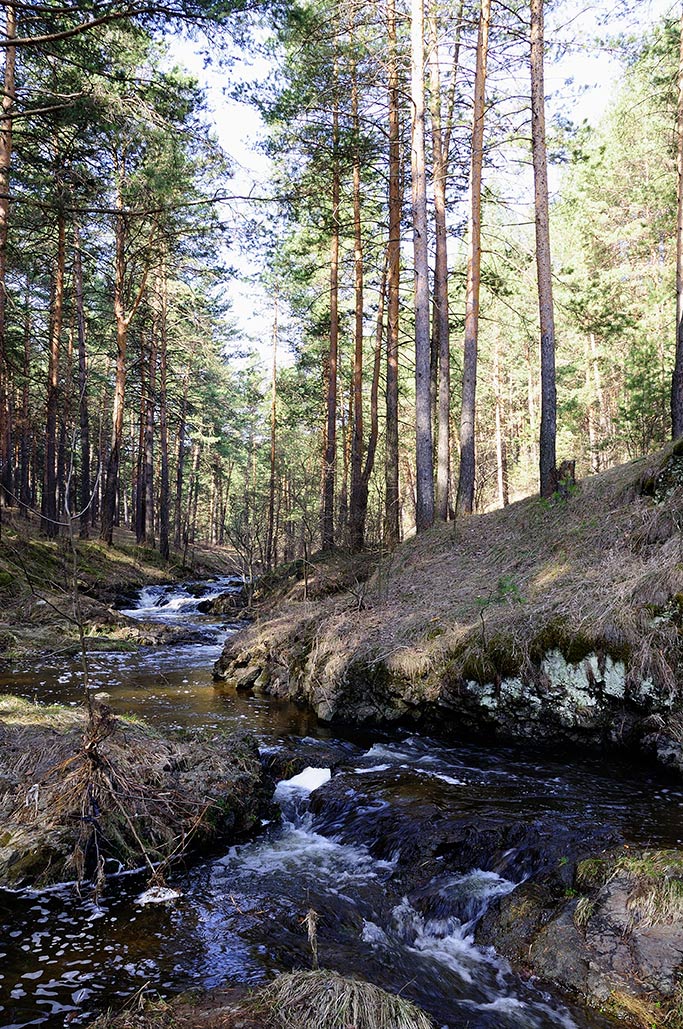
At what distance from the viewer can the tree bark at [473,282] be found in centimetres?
1344

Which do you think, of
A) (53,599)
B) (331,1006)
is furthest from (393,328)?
(331,1006)

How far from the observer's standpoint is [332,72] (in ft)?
48.4

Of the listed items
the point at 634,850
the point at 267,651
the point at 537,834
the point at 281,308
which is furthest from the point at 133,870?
the point at 281,308

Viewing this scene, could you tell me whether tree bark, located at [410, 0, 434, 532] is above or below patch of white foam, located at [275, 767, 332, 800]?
above

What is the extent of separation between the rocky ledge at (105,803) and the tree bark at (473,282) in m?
9.63

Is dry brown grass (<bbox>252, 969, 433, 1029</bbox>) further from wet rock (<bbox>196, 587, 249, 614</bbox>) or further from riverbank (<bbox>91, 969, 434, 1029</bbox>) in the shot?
wet rock (<bbox>196, 587, 249, 614</bbox>)

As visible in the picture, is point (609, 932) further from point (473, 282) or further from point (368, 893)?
point (473, 282)

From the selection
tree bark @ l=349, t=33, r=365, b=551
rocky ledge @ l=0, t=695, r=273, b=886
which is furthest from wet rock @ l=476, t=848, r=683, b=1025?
tree bark @ l=349, t=33, r=365, b=551

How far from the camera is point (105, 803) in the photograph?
4.90 m

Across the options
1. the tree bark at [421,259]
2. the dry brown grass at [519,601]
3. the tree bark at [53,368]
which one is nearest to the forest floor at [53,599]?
the tree bark at [53,368]

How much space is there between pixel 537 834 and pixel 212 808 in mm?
2698

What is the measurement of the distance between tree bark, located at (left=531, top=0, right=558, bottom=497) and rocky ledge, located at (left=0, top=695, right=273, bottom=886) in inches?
313

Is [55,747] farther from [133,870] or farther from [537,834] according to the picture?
[537,834]

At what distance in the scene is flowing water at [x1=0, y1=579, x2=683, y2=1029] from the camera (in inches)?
137
